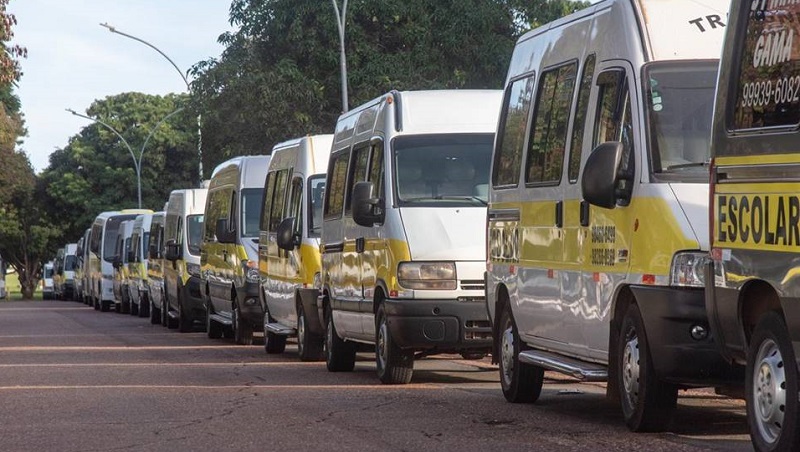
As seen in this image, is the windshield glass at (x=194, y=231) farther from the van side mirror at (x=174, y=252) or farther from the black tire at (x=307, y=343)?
the black tire at (x=307, y=343)

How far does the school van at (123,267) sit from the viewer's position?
147ft

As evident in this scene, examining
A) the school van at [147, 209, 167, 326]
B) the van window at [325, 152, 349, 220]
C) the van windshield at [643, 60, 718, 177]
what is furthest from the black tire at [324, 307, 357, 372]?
the school van at [147, 209, 167, 326]

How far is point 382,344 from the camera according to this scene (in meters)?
15.4

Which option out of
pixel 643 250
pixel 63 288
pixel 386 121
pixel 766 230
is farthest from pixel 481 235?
pixel 63 288

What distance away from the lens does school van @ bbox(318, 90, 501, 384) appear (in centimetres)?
1472

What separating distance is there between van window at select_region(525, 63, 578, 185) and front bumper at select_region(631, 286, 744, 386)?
7.43ft

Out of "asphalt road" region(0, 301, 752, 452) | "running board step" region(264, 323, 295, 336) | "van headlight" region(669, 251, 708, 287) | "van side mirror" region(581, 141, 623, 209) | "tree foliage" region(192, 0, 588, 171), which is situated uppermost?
"tree foliage" region(192, 0, 588, 171)

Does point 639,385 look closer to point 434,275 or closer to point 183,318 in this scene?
point 434,275

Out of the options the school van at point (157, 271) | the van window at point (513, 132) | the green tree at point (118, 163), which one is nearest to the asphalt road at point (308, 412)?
the van window at point (513, 132)

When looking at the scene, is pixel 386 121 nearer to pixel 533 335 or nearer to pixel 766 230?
pixel 533 335

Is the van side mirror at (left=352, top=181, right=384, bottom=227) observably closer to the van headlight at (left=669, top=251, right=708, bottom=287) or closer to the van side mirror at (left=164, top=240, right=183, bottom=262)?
the van headlight at (left=669, top=251, right=708, bottom=287)

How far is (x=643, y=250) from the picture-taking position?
32.8 ft

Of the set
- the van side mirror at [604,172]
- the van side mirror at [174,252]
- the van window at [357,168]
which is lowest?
the van side mirror at [604,172]

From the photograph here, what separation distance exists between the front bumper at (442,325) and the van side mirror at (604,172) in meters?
4.43
